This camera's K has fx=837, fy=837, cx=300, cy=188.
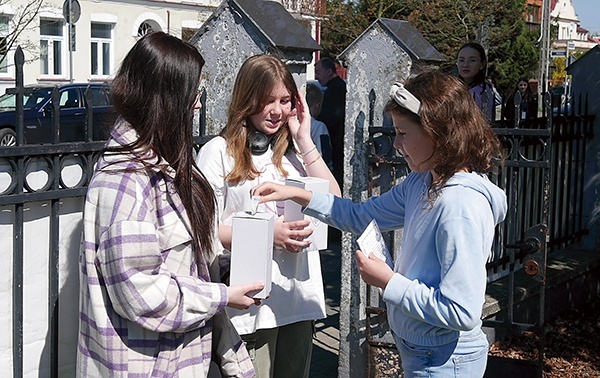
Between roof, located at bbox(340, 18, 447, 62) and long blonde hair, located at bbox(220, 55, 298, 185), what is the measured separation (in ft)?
3.98

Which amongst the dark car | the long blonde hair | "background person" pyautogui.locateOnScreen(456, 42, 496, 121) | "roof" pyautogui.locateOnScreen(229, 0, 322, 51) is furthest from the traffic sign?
the long blonde hair

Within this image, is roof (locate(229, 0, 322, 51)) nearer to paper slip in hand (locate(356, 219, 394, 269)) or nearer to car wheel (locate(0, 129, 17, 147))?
paper slip in hand (locate(356, 219, 394, 269))

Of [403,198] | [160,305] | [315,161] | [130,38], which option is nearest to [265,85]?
[315,161]

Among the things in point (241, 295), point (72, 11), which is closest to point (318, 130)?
point (241, 295)

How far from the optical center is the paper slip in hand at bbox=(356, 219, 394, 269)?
279 cm

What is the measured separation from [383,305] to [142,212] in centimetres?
254

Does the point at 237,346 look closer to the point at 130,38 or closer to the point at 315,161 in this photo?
A: the point at 315,161

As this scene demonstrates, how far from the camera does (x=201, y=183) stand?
2674mm

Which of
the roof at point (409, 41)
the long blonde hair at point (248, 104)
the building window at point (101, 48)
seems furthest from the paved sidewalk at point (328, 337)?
the building window at point (101, 48)

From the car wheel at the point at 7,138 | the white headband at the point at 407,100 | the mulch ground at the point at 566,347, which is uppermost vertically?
the white headband at the point at 407,100

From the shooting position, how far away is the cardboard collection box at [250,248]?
2695 millimetres

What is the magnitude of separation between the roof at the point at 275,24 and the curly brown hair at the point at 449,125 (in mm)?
1553

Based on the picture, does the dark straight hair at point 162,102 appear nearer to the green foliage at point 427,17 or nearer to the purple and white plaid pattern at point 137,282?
the purple and white plaid pattern at point 137,282

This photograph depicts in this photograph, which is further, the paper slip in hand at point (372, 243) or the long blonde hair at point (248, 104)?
the long blonde hair at point (248, 104)
